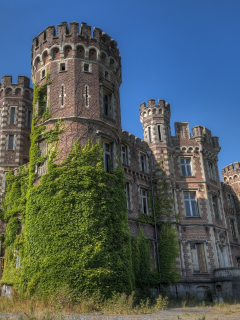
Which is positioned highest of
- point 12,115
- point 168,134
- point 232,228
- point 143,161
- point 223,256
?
point 12,115

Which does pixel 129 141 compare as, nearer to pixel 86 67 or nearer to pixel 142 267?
pixel 86 67

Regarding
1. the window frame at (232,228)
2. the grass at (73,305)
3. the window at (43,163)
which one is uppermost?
the window at (43,163)

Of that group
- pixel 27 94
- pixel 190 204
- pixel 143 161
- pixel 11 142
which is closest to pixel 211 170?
pixel 190 204

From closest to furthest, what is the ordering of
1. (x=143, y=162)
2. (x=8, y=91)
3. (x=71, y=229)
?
(x=71, y=229), (x=8, y=91), (x=143, y=162)

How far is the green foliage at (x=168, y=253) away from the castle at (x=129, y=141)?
597mm

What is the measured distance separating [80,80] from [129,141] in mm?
8324

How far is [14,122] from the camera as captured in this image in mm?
28500

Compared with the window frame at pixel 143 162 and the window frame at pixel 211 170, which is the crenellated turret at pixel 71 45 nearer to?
the window frame at pixel 143 162

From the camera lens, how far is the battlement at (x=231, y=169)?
43562mm

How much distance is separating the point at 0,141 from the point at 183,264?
55.7 ft

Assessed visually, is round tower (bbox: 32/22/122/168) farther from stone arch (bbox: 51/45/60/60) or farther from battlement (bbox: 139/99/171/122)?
battlement (bbox: 139/99/171/122)

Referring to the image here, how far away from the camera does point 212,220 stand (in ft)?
98.3

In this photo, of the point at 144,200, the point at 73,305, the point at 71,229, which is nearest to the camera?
the point at 73,305

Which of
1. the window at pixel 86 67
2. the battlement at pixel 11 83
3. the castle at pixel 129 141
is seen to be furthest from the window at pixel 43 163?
the battlement at pixel 11 83
